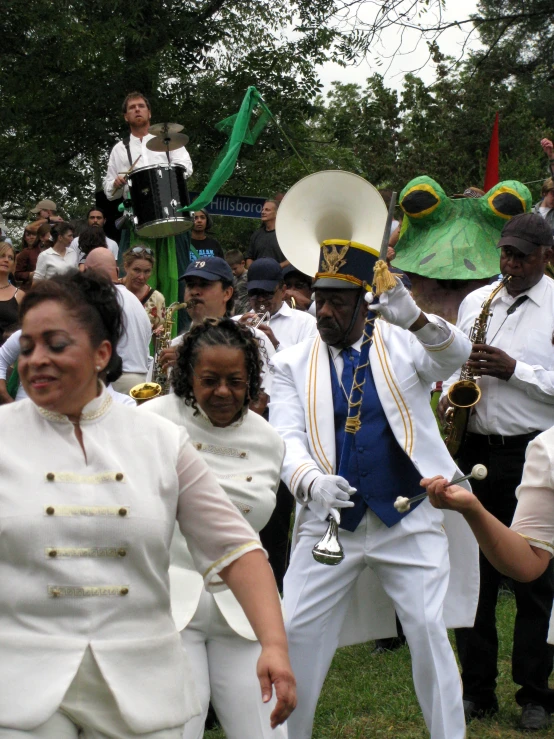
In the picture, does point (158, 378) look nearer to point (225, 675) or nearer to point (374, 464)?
point (374, 464)

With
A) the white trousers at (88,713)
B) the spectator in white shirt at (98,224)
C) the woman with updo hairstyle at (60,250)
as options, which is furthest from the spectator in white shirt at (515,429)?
the spectator in white shirt at (98,224)

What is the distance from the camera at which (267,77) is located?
69.7 ft

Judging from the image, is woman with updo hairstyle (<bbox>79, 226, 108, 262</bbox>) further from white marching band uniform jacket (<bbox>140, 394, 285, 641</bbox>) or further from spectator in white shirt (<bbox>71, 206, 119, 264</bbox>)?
white marching band uniform jacket (<bbox>140, 394, 285, 641</bbox>)

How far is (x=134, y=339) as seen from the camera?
8.02 m

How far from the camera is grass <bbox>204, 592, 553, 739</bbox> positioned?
588 centimetres

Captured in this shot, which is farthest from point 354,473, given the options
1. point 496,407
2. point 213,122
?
point 213,122

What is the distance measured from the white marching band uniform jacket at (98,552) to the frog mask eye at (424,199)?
4.62 meters

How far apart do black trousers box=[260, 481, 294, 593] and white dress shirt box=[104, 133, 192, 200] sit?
4.70 m

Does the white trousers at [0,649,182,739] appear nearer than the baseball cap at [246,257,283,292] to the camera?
Yes

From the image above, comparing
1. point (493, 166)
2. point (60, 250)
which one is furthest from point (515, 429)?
point (60, 250)

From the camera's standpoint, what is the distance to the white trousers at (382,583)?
191 inches

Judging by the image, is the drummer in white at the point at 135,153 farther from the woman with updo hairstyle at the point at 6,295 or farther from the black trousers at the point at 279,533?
the black trousers at the point at 279,533

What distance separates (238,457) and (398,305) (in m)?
0.95

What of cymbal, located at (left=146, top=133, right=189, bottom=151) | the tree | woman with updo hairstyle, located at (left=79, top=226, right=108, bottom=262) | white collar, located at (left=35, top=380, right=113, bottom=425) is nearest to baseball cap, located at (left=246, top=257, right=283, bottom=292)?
woman with updo hairstyle, located at (left=79, top=226, right=108, bottom=262)
